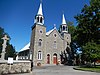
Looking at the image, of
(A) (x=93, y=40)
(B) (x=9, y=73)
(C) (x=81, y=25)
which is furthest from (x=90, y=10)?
(B) (x=9, y=73)

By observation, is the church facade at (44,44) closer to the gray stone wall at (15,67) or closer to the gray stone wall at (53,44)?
the gray stone wall at (53,44)

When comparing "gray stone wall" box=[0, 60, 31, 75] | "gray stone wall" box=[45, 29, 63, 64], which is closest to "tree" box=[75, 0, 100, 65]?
"gray stone wall" box=[45, 29, 63, 64]

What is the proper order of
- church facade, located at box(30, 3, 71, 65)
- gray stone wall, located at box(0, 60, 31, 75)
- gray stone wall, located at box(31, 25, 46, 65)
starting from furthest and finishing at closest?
church facade, located at box(30, 3, 71, 65) < gray stone wall, located at box(31, 25, 46, 65) < gray stone wall, located at box(0, 60, 31, 75)

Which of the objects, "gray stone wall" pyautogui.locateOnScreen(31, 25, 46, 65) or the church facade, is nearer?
"gray stone wall" pyautogui.locateOnScreen(31, 25, 46, 65)

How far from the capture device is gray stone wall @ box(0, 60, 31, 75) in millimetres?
14452

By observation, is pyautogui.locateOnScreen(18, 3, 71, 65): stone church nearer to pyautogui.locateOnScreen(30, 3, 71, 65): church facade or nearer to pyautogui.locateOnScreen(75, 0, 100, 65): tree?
pyautogui.locateOnScreen(30, 3, 71, 65): church facade

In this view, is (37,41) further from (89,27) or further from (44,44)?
(89,27)

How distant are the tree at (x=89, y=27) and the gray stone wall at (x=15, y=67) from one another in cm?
1633

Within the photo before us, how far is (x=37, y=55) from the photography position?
122 ft

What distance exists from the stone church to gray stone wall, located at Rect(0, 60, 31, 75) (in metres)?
19.9

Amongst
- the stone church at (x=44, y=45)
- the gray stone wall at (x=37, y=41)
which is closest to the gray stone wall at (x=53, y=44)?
the stone church at (x=44, y=45)

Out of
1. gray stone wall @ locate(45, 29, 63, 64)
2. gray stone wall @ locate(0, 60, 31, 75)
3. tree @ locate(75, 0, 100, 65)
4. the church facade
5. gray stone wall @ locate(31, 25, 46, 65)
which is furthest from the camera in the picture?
gray stone wall @ locate(45, 29, 63, 64)

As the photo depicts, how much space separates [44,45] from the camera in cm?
3922

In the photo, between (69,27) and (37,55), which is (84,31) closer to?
(37,55)
